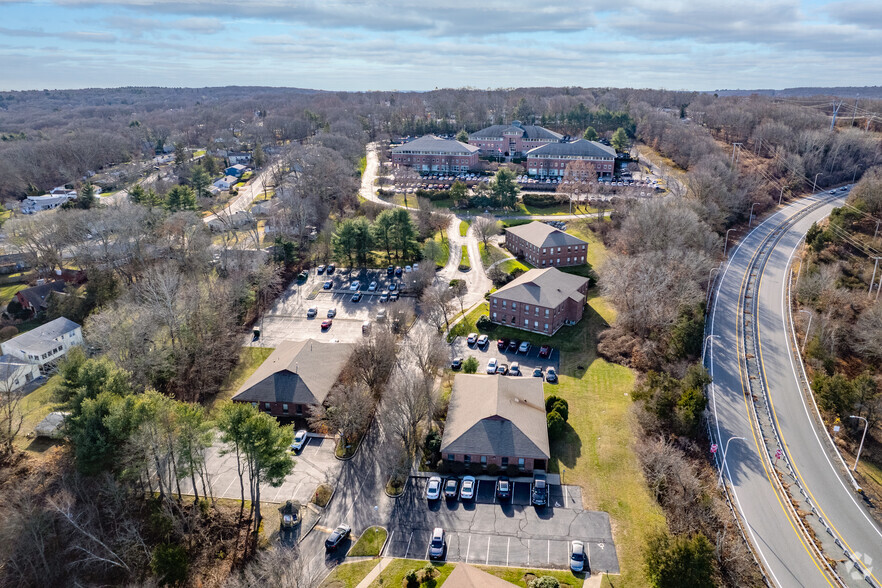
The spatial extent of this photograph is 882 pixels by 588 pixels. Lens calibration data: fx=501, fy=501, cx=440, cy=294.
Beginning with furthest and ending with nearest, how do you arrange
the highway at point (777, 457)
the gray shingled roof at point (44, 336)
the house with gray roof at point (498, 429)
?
1. the gray shingled roof at point (44, 336)
2. the house with gray roof at point (498, 429)
3. the highway at point (777, 457)

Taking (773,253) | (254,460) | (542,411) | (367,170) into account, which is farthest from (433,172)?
(254,460)

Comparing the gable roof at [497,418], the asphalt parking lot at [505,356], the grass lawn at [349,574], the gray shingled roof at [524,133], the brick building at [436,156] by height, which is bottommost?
the grass lawn at [349,574]

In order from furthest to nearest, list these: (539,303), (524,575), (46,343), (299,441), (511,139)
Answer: (511,139)
(539,303)
(46,343)
(299,441)
(524,575)

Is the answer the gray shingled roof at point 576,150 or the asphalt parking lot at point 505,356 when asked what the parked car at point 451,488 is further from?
the gray shingled roof at point 576,150

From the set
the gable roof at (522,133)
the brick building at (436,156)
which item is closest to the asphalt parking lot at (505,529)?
the brick building at (436,156)

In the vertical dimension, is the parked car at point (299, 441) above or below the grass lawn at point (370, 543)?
above

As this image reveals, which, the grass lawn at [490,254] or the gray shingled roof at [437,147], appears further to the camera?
the gray shingled roof at [437,147]

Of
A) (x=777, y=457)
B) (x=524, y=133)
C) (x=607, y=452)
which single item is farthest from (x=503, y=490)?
(x=524, y=133)

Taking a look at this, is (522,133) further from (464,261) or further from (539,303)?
→ (539,303)
